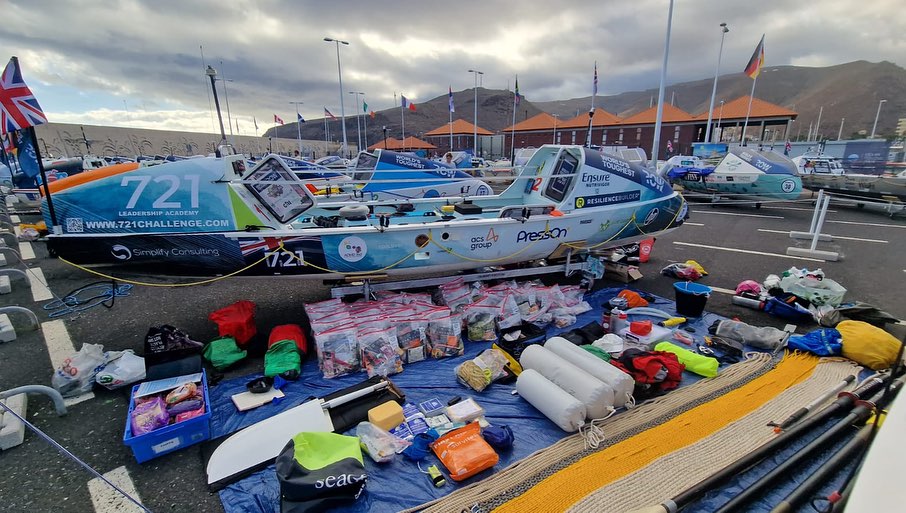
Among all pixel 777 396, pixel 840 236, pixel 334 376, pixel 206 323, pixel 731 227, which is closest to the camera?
pixel 777 396

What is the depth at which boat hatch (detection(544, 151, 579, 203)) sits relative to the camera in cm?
555

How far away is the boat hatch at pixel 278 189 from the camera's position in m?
4.05

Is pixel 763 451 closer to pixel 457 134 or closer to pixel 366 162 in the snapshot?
pixel 366 162

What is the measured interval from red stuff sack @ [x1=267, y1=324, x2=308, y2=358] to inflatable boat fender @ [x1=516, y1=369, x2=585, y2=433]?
7.23 feet

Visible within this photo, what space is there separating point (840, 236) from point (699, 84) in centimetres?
22289

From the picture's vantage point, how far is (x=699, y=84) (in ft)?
600

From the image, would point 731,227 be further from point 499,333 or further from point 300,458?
point 300,458

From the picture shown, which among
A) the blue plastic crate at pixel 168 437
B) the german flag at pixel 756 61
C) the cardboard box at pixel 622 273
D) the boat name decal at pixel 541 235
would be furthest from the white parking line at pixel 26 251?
the german flag at pixel 756 61

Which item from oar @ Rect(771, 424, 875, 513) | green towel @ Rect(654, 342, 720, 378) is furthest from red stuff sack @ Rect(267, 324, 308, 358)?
oar @ Rect(771, 424, 875, 513)

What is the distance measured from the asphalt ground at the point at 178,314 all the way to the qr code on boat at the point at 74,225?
1.36 m

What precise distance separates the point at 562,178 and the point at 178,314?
5.75m

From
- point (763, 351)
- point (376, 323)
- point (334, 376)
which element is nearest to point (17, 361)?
point (334, 376)

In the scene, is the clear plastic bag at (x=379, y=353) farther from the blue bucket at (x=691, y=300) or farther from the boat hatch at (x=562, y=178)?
the blue bucket at (x=691, y=300)

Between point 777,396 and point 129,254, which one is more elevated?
point 129,254
